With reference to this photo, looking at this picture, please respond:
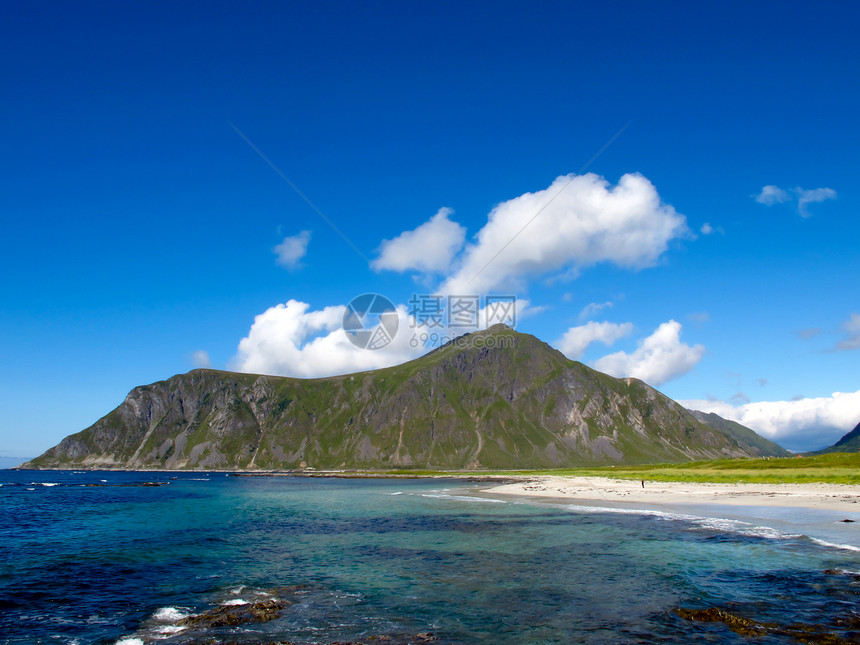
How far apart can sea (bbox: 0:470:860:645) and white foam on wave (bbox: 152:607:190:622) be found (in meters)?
Answer: 0.14

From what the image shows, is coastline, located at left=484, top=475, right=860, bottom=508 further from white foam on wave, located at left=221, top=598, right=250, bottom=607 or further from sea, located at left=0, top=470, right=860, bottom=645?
white foam on wave, located at left=221, top=598, right=250, bottom=607

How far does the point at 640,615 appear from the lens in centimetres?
2219

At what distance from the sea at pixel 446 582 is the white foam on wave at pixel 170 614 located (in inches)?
5.4

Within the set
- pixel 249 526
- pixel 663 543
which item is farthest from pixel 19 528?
pixel 663 543

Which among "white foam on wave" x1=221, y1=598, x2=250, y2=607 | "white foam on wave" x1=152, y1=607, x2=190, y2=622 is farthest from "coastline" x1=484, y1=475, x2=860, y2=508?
"white foam on wave" x1=152, y1=607, x2=190, y2=622

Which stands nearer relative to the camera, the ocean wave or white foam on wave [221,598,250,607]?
white foam on wave [221,598,250,607]

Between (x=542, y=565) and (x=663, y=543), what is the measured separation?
1219 centimetres

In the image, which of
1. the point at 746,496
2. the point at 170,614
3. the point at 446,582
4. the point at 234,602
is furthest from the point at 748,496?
the point at 170,614

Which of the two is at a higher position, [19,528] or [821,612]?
[821,612]

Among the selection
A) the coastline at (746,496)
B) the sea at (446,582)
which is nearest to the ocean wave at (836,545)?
the sea at (446,582)

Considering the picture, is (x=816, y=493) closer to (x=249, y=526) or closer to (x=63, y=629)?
(x=249, y=526)

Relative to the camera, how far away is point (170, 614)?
2423 cm

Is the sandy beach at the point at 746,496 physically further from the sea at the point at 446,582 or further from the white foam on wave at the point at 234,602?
the white foam on wave at the point at 234,602

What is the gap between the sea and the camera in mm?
21016
